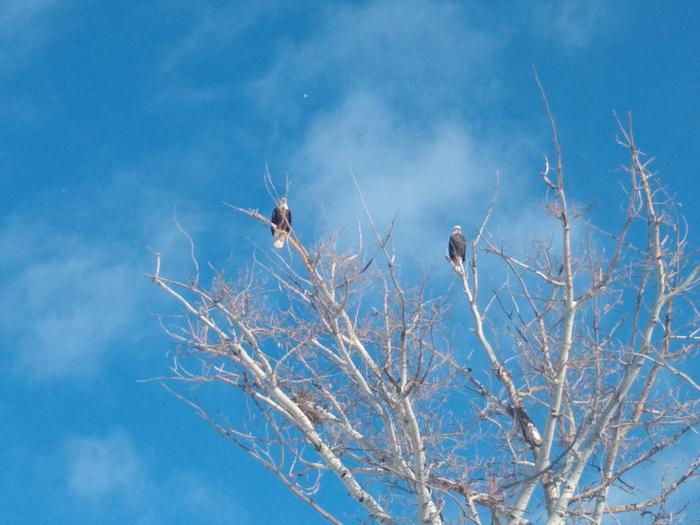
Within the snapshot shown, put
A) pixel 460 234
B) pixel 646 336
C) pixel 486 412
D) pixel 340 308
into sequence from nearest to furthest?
pixel 646 336 → pixel 340 308 → pixel 486 412 → pixel 460 234

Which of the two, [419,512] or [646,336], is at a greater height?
[646,336]

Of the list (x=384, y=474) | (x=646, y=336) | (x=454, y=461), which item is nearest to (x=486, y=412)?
(x=454, y=461)

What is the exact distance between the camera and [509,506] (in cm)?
684

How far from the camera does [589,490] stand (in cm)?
726

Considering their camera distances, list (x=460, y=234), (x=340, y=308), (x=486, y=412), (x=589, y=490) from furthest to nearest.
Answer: (x=460, y=234) < (x=486, y=412) < (x=589, y=490) < (x=340, y=308)

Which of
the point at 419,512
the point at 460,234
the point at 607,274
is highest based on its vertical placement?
the point at 460,234

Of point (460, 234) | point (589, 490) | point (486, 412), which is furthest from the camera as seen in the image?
point (460, 234)

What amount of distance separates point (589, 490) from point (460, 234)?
17.7ft

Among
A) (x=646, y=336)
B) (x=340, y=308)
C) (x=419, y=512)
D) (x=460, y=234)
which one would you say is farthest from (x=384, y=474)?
(x=460, y=234)

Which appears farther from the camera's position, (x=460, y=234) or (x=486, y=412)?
(x=460, y=234)

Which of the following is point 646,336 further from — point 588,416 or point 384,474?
point 384,474

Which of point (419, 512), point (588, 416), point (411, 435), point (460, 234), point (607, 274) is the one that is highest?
point (460, 234)

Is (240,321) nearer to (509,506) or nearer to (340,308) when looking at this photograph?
(340,308)

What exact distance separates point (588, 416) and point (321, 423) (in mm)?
2346
